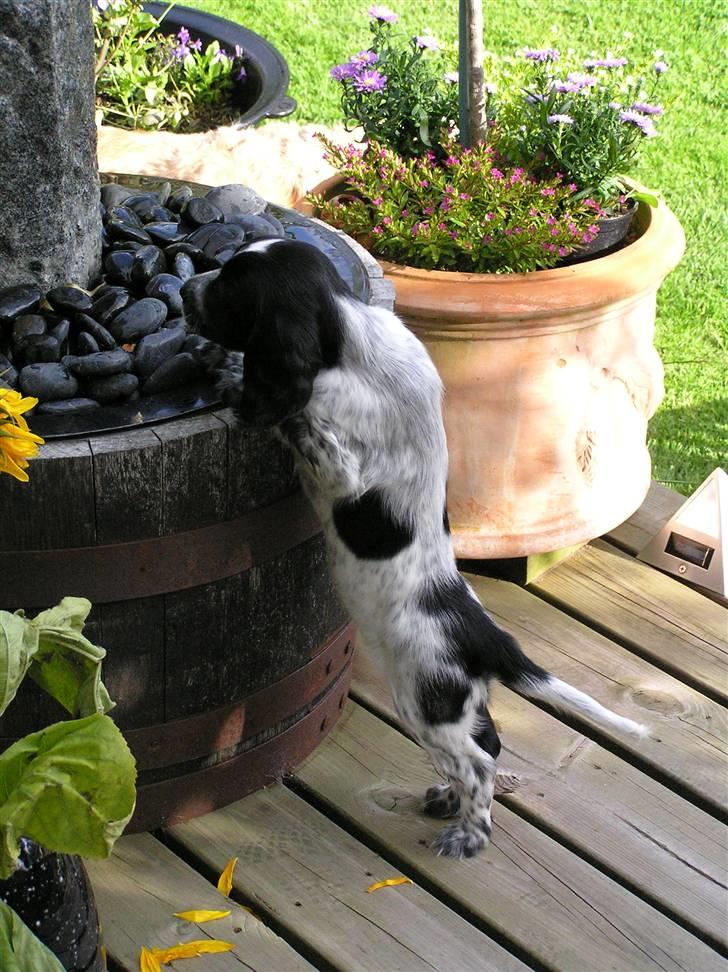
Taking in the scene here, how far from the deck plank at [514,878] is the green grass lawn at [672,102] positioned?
1.78m

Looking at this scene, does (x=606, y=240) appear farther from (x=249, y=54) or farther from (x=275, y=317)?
(x=249, y=54)

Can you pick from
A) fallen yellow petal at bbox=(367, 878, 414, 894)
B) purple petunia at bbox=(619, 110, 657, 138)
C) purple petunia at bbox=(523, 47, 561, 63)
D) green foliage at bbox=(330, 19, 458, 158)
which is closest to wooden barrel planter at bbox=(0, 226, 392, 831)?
fallen yellow petal at bbox=(367, 878, 414, 894)

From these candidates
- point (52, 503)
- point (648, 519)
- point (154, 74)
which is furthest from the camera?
point (154, 74)

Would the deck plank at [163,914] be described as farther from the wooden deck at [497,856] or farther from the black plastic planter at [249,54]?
the black plastic planter at [249,54]

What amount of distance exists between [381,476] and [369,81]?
173 centimetres

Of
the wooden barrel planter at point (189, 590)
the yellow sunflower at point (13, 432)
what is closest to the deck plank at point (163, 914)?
the wooden barrel planter at point (189, 590)

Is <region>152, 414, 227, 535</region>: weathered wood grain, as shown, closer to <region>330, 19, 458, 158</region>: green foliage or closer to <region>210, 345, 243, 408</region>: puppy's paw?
<region>210, 345, 243, 408</region>: puppy's paw

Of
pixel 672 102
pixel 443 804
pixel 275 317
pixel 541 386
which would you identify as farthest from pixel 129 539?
pixel 672 102

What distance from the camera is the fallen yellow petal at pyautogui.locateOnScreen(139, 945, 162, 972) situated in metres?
2.63

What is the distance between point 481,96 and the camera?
386 centimetres

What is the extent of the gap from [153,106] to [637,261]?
2.96 metres

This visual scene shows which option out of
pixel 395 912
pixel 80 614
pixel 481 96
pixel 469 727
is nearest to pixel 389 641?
pixel 469 727

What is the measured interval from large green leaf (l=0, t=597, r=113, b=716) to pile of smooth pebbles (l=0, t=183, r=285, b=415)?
0.59m

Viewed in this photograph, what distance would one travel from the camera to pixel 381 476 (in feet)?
8.91
